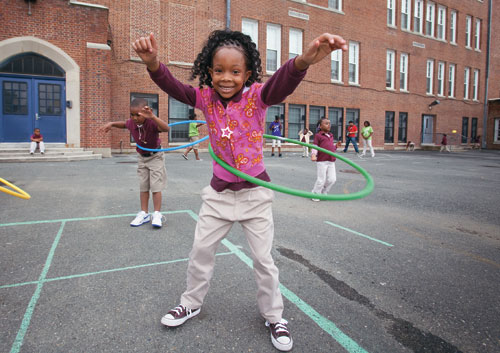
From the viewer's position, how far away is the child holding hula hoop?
2.21 metres

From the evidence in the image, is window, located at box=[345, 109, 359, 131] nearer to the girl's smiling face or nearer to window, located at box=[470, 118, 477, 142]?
window, located at box=[470, 118, 477, 142]

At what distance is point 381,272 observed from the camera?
339 cm

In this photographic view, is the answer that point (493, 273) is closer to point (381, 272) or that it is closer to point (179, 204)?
point (381, 272)

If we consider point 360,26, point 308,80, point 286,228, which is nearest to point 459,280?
point 286,228

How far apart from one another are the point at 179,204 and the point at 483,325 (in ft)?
15.9

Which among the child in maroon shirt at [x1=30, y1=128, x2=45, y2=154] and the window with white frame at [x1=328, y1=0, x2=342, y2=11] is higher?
the window with white frame at [x1=328, y1=0, x2=342, y2=11]

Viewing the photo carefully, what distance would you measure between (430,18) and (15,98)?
30.2 m

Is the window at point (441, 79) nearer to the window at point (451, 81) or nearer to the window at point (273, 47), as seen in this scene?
the window at point (451, 81)

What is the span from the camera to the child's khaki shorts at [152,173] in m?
4.96

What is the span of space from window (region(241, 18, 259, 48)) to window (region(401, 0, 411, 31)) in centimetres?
1324

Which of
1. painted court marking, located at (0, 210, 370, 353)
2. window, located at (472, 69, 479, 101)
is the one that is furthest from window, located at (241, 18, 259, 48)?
window, located at (472, 69, 479, 101)

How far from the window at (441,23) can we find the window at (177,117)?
76.8 feet

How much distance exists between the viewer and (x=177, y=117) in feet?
61.7

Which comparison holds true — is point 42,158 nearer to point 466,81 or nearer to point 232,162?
point 232,162
